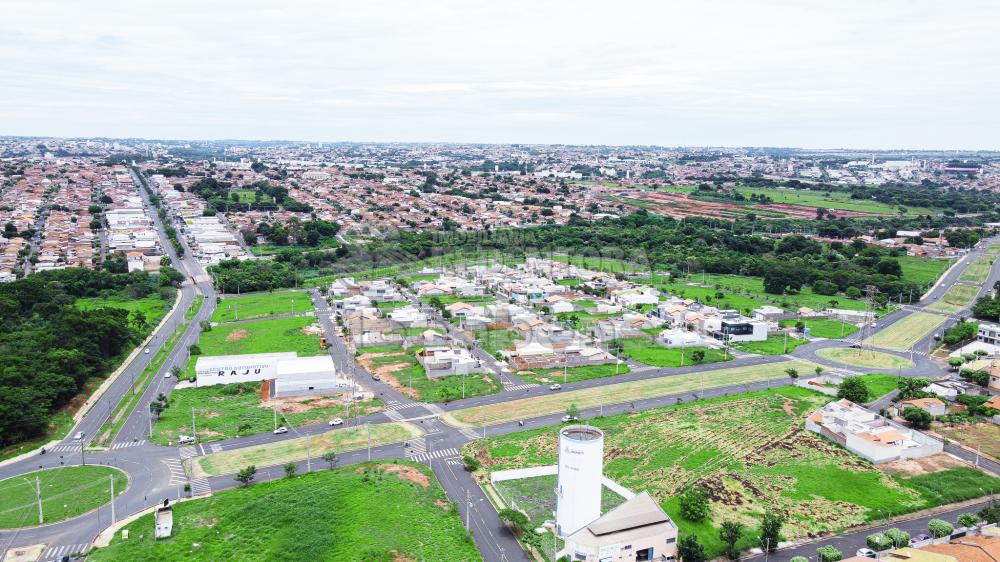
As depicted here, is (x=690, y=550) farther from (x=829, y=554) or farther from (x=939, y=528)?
(x=939, y=528)

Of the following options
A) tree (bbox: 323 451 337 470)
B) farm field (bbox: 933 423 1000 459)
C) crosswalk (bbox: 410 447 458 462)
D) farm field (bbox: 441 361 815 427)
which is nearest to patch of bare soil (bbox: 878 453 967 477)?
farm field (bbox: 933 423 1000 459)

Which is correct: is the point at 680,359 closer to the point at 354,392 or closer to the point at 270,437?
the point at 354,392

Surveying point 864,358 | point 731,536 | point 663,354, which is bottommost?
point 663,354

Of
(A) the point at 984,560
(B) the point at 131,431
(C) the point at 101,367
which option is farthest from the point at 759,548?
(C) the point at 101,367

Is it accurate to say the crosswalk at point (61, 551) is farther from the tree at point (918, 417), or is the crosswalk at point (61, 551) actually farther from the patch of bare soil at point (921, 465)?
the tree at point (918, 417)

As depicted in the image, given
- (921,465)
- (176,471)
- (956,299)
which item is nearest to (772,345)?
(921,465)

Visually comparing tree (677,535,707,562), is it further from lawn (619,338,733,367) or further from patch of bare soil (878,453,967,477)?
lawn (619,338,733,367)

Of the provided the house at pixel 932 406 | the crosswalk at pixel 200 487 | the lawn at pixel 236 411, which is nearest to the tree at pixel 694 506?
the house at pixel 932 406
